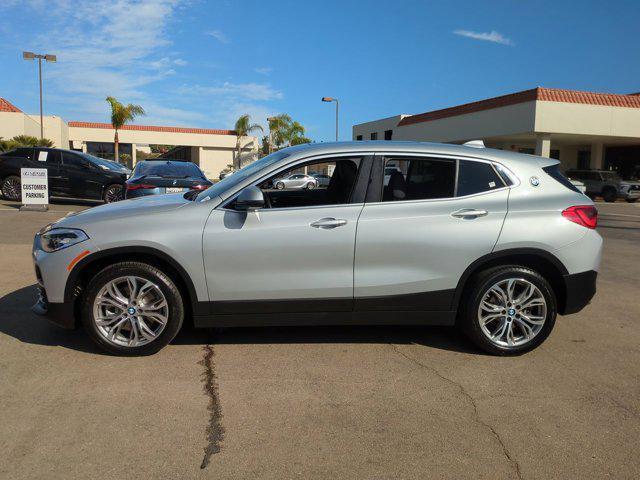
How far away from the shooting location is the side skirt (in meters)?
4.11

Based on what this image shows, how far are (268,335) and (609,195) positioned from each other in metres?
28.0

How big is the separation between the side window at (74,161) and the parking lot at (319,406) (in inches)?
433

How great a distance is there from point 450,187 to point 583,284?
1366mm

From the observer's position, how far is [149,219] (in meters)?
4.00

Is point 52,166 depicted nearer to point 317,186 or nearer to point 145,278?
point 317,186

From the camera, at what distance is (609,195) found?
27641 mm

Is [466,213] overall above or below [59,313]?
above

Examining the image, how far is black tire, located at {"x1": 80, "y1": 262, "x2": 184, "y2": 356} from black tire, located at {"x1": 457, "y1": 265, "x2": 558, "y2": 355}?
2.29m

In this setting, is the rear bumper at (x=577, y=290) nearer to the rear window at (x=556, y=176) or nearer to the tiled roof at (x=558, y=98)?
the rear window at (x=556, y=176)

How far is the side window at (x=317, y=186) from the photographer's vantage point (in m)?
4.29

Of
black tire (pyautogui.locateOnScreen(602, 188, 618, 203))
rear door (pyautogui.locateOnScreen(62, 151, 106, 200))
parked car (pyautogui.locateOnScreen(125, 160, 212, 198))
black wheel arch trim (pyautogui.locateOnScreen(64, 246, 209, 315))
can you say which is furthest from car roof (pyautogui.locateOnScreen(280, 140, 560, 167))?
black tire (pyautogui.locateOnScreen(602, 188, 618, 203))

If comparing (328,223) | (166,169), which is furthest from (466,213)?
(166,169)

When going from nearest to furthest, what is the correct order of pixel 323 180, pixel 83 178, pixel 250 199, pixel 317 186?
pixel 250 199
pixel 323 180
pixel 317 186
pixel 83 178

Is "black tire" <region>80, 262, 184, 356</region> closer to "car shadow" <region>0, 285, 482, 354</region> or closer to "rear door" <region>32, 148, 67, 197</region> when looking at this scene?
"car shadow" <region>0, 285, 482, 354</region>
